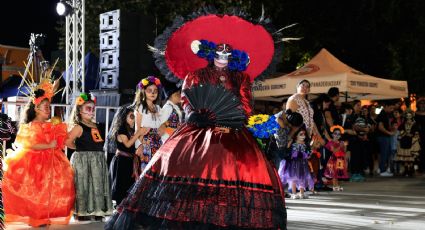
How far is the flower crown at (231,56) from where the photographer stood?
5.99 meters

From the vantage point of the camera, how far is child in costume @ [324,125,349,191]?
1106 centimetres

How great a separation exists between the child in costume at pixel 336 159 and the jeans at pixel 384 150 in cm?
364

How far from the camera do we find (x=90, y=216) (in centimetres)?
717

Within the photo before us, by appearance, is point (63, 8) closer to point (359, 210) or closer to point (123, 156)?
point (123, 156)

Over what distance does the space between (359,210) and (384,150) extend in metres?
6.86

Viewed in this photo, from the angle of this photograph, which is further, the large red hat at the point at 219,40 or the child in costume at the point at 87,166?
the child in costume at the point at 87,166

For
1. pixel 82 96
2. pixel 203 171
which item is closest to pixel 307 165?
pixel 82 96

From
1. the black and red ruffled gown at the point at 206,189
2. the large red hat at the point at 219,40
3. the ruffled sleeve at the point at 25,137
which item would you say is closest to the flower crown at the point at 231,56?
the large red hat at the point at 219,40

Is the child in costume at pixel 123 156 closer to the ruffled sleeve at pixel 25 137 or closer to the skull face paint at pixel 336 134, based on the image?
the ruffled sleeve at pixel 25 137

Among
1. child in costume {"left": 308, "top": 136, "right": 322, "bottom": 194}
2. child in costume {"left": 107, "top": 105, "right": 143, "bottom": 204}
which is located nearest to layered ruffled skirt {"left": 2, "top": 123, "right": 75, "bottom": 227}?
child in costume {"left": 107, "top": 105, "right": 143, "bottom": 204}

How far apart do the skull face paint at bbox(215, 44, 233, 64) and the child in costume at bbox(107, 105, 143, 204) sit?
74.5 inches

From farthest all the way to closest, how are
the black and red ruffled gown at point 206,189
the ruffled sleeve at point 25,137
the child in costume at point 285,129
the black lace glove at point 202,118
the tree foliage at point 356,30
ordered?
the tree foliage at point 356,30 < the child in costume at point 285,129 < the ruffled sleeve at point 25,137 < the black lace glove at point 202,118 < the black and red ruffled gown at point 206,189

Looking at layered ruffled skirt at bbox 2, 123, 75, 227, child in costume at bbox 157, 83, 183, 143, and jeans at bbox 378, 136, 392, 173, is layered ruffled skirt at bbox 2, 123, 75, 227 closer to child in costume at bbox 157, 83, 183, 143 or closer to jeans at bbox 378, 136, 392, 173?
child in costume at bbox 157, 83, 183, 143

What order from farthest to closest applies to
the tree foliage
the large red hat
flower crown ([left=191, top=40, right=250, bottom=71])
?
the tree foliage → the large red hat → flower crown ([left=191, top=40, right=250, bottom=71])
